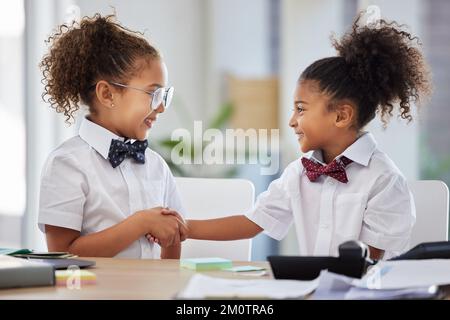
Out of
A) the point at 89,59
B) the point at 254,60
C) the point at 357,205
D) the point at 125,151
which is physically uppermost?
the point at 254,60

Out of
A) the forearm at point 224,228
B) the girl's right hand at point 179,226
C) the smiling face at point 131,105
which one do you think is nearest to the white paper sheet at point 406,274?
the girl's right hand at point 179,226

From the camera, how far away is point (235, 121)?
11.9ft

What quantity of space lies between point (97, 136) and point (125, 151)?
0.07 m

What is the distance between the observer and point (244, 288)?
0.97m

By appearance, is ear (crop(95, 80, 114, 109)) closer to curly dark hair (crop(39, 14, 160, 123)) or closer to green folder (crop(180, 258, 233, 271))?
curly dark hair (crop(39, 14, 160, 123))

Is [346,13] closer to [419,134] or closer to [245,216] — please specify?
[419,134]

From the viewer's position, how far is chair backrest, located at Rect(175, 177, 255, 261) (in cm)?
176

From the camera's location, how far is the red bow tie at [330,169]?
157 centimetres

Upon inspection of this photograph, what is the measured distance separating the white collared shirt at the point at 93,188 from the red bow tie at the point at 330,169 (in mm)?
352

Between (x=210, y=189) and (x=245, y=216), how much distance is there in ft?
0.36
